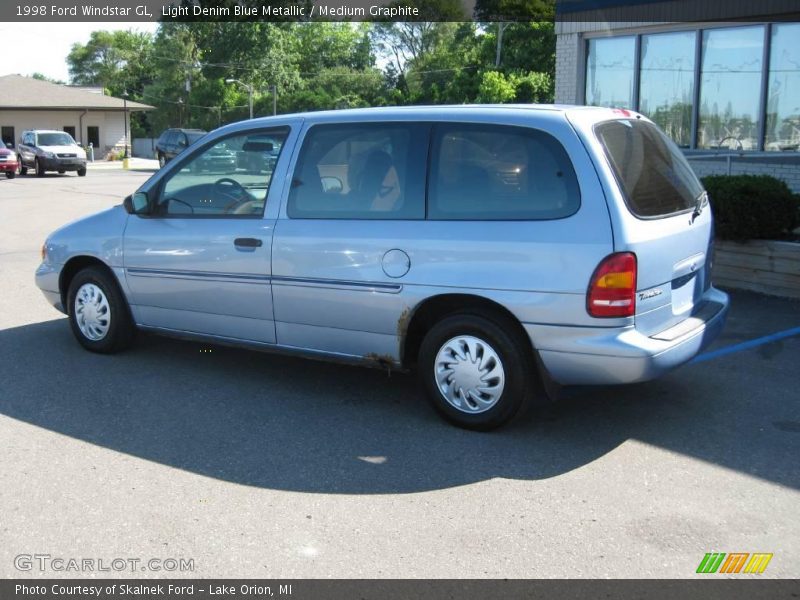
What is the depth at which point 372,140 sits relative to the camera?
5703 mm

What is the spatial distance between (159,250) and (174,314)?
0.47m

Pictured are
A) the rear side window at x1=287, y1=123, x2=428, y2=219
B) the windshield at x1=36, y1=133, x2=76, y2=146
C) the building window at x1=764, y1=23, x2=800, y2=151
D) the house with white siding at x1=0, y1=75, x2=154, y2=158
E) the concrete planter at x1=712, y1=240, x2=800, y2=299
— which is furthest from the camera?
the house with white siding at x1=0, y1=75, x2=154, y2=158

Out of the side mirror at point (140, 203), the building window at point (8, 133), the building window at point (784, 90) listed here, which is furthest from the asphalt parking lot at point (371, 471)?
the building window at point (8, 133)

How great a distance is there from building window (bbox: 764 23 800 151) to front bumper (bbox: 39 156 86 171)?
27847 mm

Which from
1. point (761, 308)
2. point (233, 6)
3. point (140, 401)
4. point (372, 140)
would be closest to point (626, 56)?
point (761, 308)

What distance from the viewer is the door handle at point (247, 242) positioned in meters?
5.94

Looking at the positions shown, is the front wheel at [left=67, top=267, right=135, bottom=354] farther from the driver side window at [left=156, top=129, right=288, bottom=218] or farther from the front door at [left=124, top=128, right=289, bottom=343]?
the driver side window at [left=156, top=129, right=288, bottom=218]

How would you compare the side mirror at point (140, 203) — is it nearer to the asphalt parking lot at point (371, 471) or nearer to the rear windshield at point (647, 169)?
the asphalt parking lot at point (371, 471)

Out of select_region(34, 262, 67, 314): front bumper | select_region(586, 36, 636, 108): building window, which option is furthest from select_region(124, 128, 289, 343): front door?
select_region(586, 36, 636, 108): building window

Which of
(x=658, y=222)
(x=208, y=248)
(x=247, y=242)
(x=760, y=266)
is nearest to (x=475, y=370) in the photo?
(x=658, y=222)

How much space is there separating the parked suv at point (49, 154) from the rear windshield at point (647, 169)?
32286 millimetres

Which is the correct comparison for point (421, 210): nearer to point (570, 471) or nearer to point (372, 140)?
point (372, 140)

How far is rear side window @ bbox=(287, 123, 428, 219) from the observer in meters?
5.50

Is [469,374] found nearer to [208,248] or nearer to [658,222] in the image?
[658,222]
